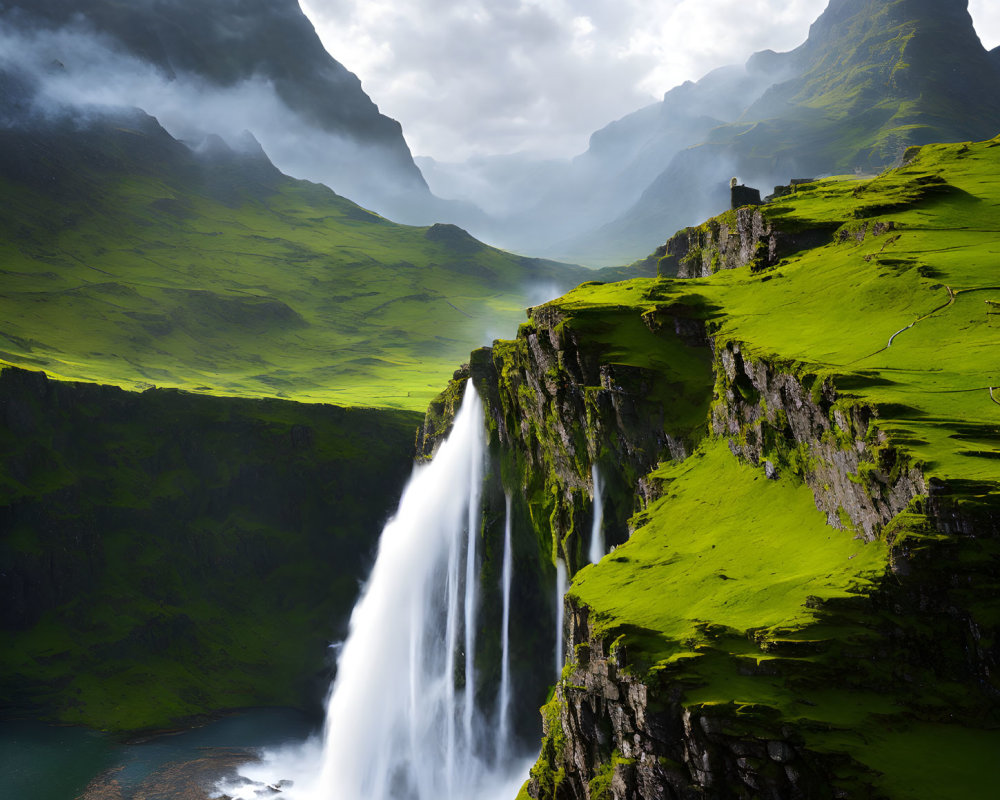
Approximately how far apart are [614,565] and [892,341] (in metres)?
17.1

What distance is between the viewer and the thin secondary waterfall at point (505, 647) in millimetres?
73269

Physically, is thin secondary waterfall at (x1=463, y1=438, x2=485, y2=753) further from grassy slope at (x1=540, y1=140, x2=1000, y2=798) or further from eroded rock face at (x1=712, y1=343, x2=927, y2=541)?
eroded rock face at (x1=712, y1=343, x2=927, y2=541)

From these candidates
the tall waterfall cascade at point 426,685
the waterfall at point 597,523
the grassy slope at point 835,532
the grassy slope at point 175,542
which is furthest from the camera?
the grassy slope at point 175,542

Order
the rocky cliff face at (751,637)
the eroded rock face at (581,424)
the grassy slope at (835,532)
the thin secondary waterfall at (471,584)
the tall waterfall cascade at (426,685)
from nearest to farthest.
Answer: the grassy slope at (835,532), the rocky cliff face at (751,637), the eroded rock face at (581,424), the tall waterfall cascade at (426,685), the thin secondary waterfall at (471,584)

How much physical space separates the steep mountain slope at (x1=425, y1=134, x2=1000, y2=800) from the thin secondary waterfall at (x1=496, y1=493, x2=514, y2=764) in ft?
69.6

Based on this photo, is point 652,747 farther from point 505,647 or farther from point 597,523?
point 505,647

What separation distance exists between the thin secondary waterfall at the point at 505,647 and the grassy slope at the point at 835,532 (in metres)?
32.7

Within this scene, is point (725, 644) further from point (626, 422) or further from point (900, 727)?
point (626, 422)

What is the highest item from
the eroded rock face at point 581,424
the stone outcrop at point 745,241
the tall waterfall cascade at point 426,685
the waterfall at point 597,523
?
the stone outcrop at point 745,241

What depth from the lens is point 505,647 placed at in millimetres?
77688

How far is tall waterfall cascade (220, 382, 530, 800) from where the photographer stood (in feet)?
237

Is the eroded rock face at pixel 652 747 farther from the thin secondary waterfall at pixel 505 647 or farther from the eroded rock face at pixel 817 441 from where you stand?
the thin secondary waterfall at pixel 505 647

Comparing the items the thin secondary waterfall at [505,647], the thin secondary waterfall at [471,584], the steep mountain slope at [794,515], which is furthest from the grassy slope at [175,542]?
the steep mountain slope at [794,515]

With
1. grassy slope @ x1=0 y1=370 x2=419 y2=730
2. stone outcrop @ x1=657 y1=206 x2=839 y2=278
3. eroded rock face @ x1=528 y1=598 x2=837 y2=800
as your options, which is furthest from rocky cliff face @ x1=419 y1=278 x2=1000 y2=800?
grassy slope @ x1=0 y1=370 x2=419 y2=730
